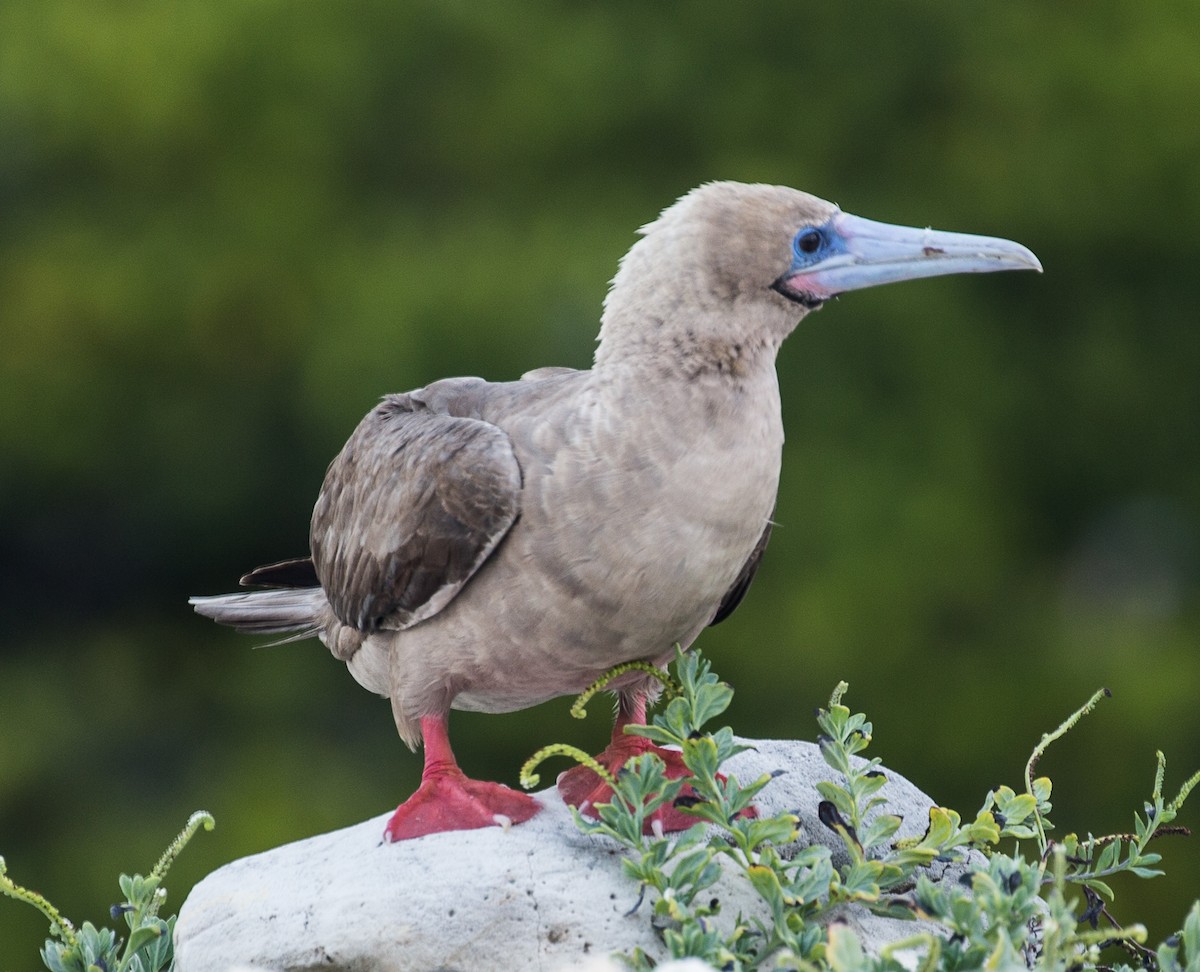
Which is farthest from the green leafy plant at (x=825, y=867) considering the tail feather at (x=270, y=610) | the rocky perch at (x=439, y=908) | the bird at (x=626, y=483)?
the tail feather at (x=270, y=610)

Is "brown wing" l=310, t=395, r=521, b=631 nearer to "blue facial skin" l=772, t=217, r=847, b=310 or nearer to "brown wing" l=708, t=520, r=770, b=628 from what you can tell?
"brown wing" l=708, t=520, r=770, b=628

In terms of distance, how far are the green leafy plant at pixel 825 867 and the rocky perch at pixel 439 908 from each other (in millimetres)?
95

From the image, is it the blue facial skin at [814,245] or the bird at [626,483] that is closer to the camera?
the bird at [626,483]

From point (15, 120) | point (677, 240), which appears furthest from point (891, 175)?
point (677, 240)

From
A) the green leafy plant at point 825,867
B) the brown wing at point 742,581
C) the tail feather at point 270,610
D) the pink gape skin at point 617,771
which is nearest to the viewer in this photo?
the green leafy plant at point 825,867

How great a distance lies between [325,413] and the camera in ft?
31.6

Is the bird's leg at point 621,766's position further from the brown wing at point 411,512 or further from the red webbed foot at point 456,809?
the brown wing at point 411,512

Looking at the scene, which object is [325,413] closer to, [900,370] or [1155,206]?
[900,370]

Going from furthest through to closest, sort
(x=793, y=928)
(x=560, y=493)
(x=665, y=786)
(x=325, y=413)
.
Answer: (x=325, y=413) → (x=560, y=493) → (x=665, y=786) → (x=793, y=928)

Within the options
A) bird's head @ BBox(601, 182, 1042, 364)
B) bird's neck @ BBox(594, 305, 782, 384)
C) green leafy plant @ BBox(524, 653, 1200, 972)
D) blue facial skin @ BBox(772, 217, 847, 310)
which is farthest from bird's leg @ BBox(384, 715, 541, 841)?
blue facial skin @ BBox(772, 217, 847, 310)

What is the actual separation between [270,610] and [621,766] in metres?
1.40

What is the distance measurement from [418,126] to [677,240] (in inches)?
259

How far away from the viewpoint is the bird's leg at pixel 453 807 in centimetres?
445

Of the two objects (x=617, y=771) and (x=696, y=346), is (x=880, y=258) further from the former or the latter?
(x=617, y=771)
